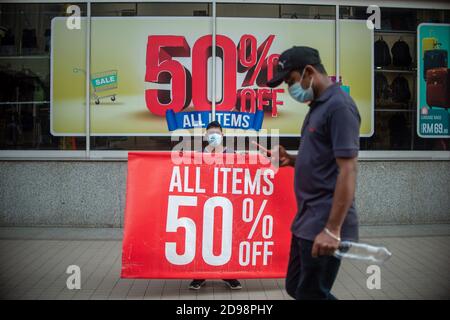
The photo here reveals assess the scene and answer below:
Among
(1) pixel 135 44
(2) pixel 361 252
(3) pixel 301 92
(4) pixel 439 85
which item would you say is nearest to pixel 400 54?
(4) pixel 439 85

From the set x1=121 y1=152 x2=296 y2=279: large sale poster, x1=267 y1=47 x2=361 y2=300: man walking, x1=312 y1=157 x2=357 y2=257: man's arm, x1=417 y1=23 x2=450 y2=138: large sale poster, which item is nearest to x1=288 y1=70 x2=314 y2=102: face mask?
x1=267 y1=47 x2=361 y2=300: man walking

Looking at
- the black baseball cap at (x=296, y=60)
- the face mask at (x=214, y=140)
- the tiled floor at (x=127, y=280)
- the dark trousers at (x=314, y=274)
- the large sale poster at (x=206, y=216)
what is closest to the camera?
the dark trousers at (x=314, y=274)

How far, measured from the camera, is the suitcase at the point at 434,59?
9703 millimetres

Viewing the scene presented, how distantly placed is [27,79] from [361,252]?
7.16 metres

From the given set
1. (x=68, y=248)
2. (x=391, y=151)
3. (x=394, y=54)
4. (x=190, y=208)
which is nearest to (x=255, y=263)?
(x=190, y=208)

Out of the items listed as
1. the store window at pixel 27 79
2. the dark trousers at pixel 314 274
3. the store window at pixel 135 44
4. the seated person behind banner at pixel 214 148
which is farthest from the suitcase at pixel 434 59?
the dark trousers at pixel 314 274

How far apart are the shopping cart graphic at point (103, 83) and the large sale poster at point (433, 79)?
15.7 feet

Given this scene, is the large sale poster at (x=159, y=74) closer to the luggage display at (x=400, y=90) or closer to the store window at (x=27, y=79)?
the store window at (x=27, y=79)

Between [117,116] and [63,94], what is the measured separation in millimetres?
883

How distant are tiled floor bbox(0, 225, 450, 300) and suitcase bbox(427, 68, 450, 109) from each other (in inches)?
87.7

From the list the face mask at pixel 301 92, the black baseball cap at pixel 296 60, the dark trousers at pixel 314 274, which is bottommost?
the dark trousers at pixel 314 274

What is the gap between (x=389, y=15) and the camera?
9570 millimetres

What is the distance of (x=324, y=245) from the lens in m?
3.47

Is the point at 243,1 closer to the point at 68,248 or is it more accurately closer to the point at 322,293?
the point at 68,248
